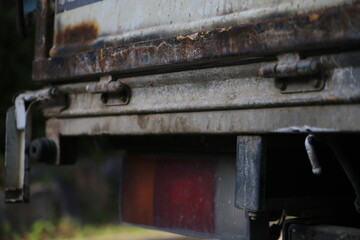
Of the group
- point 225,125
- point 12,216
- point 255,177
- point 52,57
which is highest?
point 52,57

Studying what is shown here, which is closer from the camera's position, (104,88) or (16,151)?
(104,88)

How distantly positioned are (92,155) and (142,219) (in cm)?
663

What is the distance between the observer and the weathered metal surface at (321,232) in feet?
5.89

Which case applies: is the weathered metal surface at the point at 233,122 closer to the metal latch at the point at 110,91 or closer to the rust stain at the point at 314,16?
the metal latch at the point at 110,91

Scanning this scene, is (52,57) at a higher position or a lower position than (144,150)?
higher

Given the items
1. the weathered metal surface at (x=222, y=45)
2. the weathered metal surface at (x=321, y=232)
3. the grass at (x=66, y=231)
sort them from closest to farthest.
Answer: the weathered metal surface at (x=222, y=45), the weathered metal surface at (x=321, y=232), the grass at (x=66, y=231)

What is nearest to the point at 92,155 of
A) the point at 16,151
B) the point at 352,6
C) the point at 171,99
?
the point at 16,151

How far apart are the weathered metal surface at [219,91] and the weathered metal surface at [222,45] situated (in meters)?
0.04

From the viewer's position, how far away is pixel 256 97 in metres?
1.77

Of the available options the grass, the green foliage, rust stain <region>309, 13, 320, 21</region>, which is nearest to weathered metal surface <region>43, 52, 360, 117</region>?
rust stain <region>309, 13, 320, 21</region>

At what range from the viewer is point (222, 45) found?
181 centimetres

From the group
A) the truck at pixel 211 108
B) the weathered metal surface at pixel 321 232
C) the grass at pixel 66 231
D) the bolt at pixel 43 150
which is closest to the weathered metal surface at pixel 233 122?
the truck at pixel 211 108

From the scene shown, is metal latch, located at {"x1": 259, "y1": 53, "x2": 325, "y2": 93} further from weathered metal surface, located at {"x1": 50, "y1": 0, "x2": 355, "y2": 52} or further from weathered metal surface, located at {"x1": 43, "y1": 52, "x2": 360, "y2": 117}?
weathered metal surface, located at {"x1": 50, "y1": 0, "x2": 355, "y2": 52}

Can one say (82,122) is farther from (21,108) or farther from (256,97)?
(256,97)
